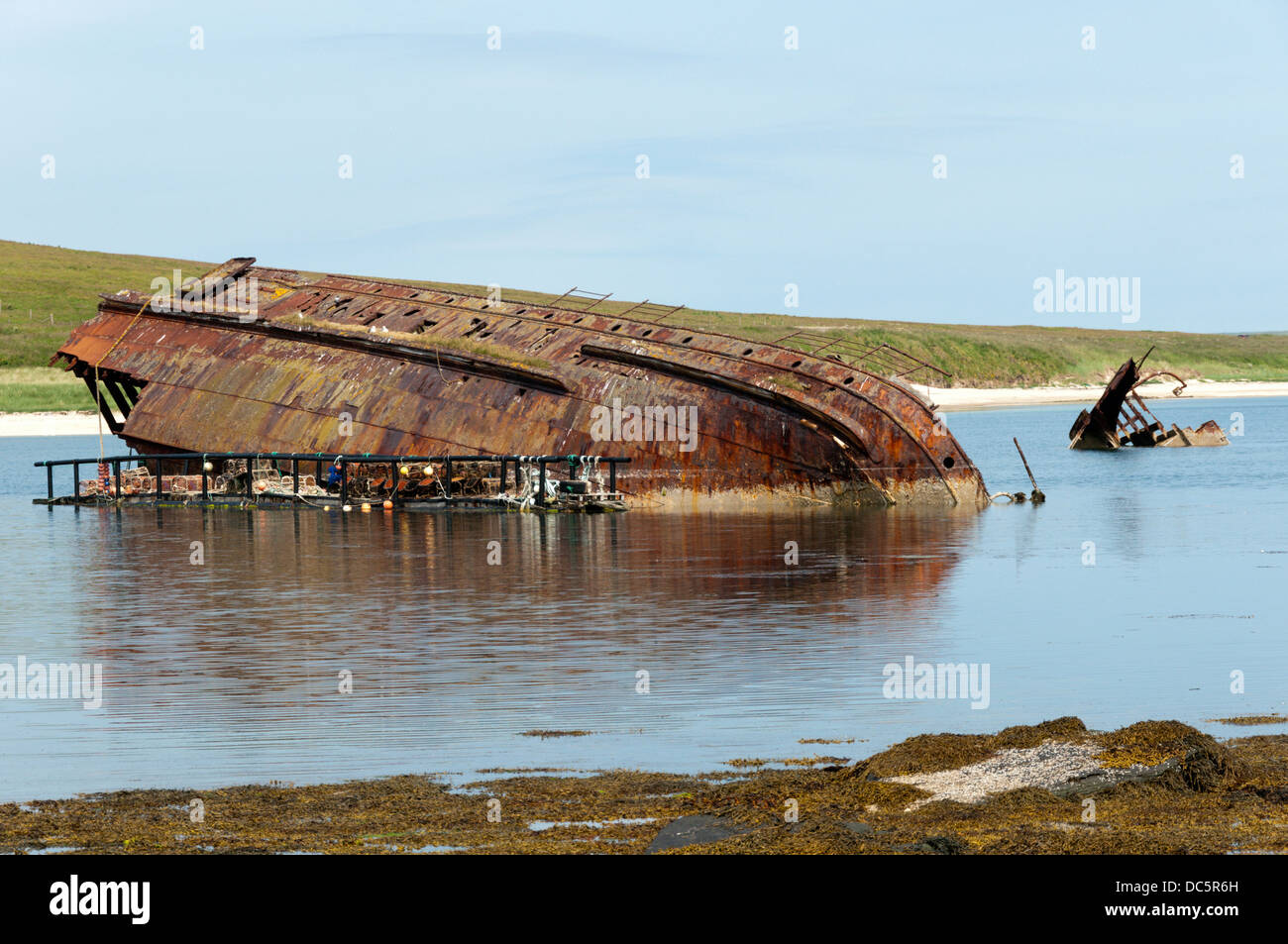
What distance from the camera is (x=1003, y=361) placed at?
157m

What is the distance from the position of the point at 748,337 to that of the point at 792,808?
103 m

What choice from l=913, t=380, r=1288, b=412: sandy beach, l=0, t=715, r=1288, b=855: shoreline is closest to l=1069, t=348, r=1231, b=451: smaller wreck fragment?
l=913, t=380, r=1288, b=412: sandy beach

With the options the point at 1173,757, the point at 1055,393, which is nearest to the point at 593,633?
the point at 1173,757

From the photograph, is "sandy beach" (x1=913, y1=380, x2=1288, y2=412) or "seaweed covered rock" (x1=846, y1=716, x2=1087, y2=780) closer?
"seaweed covered rock" (x1=846, y1=716, x2=1087, y2=780)

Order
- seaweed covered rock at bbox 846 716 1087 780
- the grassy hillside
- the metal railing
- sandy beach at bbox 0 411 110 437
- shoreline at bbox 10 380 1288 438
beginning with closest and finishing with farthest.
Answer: seaweed covered rock at bbox 846 716 1087 780 → the metal railing → sandy beach at bbox 0 411 110 437 → the grassy hillside → shoreline at bbox 10 380 1288 438

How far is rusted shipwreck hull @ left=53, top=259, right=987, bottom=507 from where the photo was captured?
121ft

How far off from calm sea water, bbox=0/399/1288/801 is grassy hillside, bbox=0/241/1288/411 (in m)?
67.5

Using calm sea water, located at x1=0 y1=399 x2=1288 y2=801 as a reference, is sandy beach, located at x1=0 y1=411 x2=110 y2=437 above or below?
above

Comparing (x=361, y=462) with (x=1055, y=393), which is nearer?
(x=361, y=462)

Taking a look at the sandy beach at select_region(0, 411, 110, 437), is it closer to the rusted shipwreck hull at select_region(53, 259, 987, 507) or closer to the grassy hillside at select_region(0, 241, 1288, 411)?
the grassy hillside at select_region(0, 241, 1288, 411)

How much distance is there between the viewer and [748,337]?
11206 centimetres

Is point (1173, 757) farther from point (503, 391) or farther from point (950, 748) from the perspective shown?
point (503, 391)

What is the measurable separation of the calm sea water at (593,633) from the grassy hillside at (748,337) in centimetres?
6746
